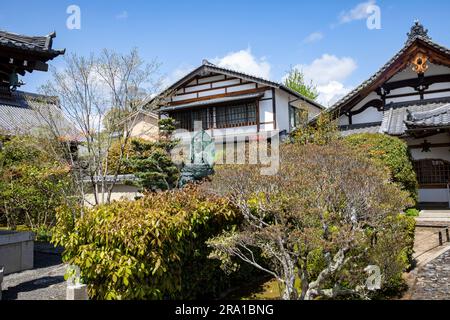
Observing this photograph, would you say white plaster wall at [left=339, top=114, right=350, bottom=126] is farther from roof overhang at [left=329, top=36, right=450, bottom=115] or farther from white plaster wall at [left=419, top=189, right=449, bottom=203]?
white plaster wall at [left=419, top=189, right=449, bottom=203]

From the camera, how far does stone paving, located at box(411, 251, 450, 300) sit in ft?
18.7

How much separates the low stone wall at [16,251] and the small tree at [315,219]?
5.76m

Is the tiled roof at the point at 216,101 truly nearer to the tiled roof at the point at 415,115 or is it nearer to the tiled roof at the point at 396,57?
the tiled roof at the point at 396,57

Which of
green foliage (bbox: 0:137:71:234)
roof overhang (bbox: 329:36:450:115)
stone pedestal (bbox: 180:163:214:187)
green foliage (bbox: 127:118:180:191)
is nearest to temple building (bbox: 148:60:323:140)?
roof overhang (bbox: 329:36:450:115)

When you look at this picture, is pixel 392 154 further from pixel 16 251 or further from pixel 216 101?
pixel 216 101

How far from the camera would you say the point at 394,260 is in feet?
19.1

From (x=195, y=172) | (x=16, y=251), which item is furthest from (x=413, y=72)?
(x=16, y=251)

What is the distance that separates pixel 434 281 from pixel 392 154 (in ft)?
21.8

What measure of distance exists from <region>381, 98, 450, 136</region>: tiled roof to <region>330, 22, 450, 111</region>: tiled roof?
1576 millimetres

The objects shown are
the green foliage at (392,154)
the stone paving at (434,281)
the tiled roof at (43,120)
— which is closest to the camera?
the stone paving at (434,281)

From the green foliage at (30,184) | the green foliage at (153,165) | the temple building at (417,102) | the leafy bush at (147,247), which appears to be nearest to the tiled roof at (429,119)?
the temple building at (417,102)

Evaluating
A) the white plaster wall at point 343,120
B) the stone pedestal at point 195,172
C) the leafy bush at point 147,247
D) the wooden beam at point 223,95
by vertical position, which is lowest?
the leafy bush at point 147,247

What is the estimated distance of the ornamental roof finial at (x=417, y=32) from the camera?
591 inches
